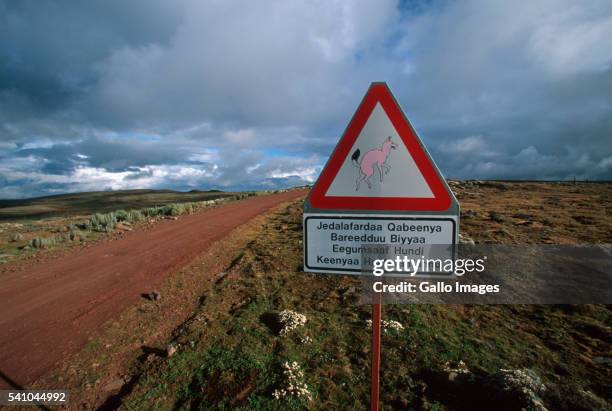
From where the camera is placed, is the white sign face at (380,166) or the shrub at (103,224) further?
the shrub at (103,224)

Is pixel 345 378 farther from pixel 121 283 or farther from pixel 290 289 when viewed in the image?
pixel 121 283

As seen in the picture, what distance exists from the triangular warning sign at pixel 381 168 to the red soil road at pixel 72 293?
458 centimetres

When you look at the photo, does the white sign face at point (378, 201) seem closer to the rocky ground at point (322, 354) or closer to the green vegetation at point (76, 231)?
the rocky ground at point (322, 354)

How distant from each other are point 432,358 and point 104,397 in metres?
3.90

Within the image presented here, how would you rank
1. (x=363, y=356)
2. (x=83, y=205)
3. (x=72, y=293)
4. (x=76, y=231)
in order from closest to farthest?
(x=363, y=356) < (x=72, y=293) < (x=76, y=231) < (x=83, y=205)

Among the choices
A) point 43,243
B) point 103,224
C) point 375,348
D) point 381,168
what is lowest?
point 43,243

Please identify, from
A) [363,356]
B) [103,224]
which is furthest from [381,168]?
[103,224]

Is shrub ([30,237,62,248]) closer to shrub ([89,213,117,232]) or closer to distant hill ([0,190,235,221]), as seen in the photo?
shrub ([89,213,117,232])

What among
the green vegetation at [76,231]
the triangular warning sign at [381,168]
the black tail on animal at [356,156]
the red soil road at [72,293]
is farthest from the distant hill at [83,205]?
the black tail on animal at [356,156]

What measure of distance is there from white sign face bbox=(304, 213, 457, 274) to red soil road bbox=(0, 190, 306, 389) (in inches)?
165

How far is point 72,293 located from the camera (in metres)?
6.07

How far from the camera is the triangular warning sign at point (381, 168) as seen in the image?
7.00 feet

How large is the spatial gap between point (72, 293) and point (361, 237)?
21.7 ft

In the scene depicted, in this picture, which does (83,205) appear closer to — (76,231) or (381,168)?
(76,231)
